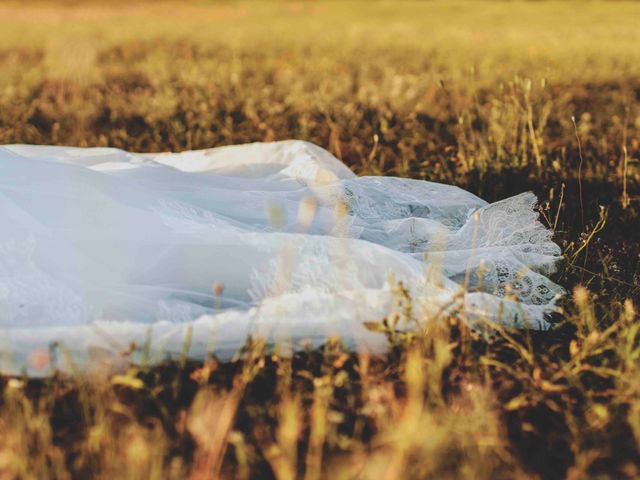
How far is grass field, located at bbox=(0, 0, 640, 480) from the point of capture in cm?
186

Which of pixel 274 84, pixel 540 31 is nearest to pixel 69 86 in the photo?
pixel 274 84

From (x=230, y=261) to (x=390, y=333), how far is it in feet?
2.32

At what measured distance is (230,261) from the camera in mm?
2748

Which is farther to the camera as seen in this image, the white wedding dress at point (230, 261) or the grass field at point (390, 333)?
the white wedding dress at point (230, 261)

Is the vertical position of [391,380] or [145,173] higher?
[145,173]

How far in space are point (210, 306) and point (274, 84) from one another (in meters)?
5.30

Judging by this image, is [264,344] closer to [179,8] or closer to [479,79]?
[479,79]

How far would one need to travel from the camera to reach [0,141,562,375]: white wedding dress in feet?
7.72

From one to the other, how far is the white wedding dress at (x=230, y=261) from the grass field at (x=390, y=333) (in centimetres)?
10

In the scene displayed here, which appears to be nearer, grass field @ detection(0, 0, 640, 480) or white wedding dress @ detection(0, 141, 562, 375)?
grass field @ detection(0, 0, 640, 480)

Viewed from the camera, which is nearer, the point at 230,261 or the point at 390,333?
the point at 390,333

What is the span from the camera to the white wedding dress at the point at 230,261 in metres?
2.35

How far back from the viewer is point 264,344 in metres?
2.27

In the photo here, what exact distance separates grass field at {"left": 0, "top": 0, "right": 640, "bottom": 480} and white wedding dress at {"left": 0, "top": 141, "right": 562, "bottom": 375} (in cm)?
10
